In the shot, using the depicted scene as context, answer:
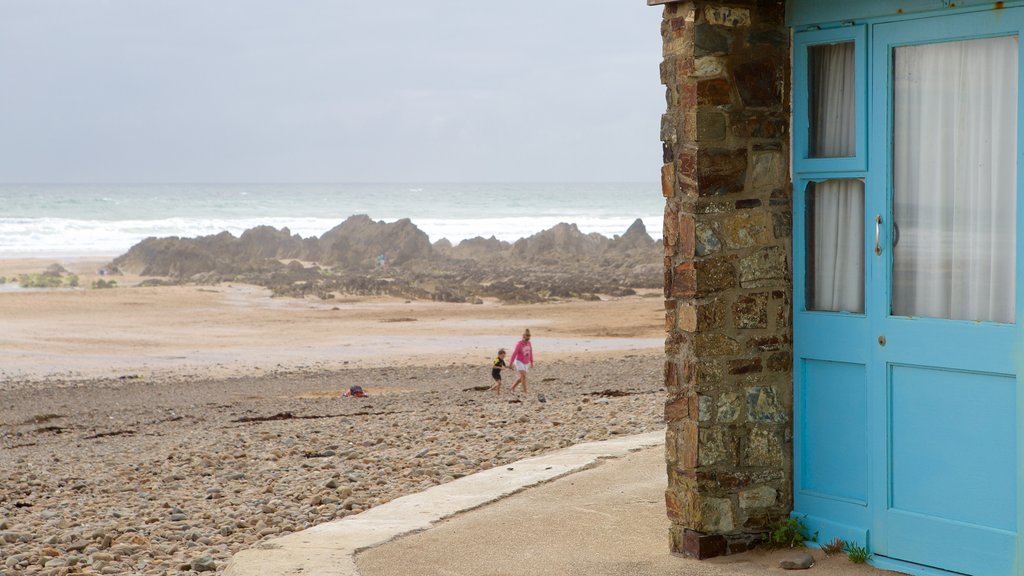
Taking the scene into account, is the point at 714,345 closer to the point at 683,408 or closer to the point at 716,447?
the point at 683,408

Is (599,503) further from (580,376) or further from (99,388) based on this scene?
(99,388)

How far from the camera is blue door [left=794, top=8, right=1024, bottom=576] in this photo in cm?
500

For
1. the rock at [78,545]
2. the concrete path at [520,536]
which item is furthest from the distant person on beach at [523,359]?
the rock at [78,545]

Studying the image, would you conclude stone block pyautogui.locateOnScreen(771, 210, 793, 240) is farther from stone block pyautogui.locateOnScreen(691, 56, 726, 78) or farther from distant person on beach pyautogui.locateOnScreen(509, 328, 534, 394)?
distant person on beach pyautogui.locateOnScreen(509, 328, 534, 394)

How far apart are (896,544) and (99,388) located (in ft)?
54.1

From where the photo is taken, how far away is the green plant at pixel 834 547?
18.7ft

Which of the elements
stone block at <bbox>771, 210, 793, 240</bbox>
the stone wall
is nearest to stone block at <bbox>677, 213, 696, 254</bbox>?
the stone wall

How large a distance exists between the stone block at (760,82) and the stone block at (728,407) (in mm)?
1416

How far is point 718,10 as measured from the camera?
18.2 feet

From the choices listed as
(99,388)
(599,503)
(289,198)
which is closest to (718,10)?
(599,503)

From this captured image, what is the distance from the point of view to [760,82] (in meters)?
5.66

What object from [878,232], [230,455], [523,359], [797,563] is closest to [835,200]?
[878,232]

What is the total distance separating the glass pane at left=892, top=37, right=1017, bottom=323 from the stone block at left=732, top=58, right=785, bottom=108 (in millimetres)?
583

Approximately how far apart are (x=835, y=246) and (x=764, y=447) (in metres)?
1.06
